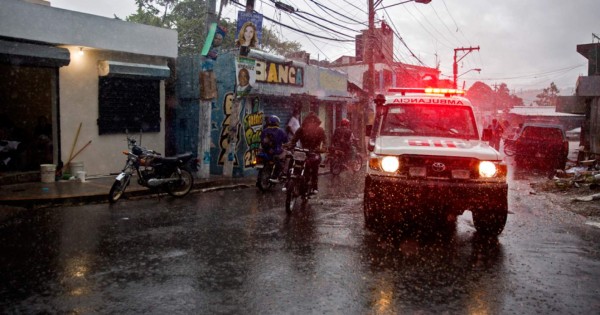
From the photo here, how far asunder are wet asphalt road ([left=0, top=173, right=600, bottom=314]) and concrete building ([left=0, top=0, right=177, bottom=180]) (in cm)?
406

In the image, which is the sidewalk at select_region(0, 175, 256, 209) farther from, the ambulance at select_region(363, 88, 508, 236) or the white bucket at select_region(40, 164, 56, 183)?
the ambulance at select_region(363, 88, 508, 236)

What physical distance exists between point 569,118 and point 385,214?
156 feet

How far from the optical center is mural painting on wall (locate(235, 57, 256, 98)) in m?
15.0

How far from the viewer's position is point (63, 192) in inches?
400

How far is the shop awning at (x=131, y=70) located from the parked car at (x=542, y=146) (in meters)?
15.1

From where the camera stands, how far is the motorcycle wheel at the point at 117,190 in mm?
9742

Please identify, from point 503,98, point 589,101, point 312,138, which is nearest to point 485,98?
point 503,98

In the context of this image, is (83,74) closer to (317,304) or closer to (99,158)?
(99,158)

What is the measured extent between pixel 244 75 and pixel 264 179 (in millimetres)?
4735

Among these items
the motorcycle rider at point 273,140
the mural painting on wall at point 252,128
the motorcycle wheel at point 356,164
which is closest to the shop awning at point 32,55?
the motorcycle rider at point 273,140

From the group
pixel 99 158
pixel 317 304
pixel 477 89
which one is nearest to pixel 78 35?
pixel 99 158

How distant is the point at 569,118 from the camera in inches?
1887

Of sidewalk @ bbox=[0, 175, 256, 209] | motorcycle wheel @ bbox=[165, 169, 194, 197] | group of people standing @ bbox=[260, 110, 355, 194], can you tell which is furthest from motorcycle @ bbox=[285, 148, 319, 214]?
sidewalk @ bbox=[0, 175, 256, 209]

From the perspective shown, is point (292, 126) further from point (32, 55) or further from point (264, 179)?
point (32, 55)
